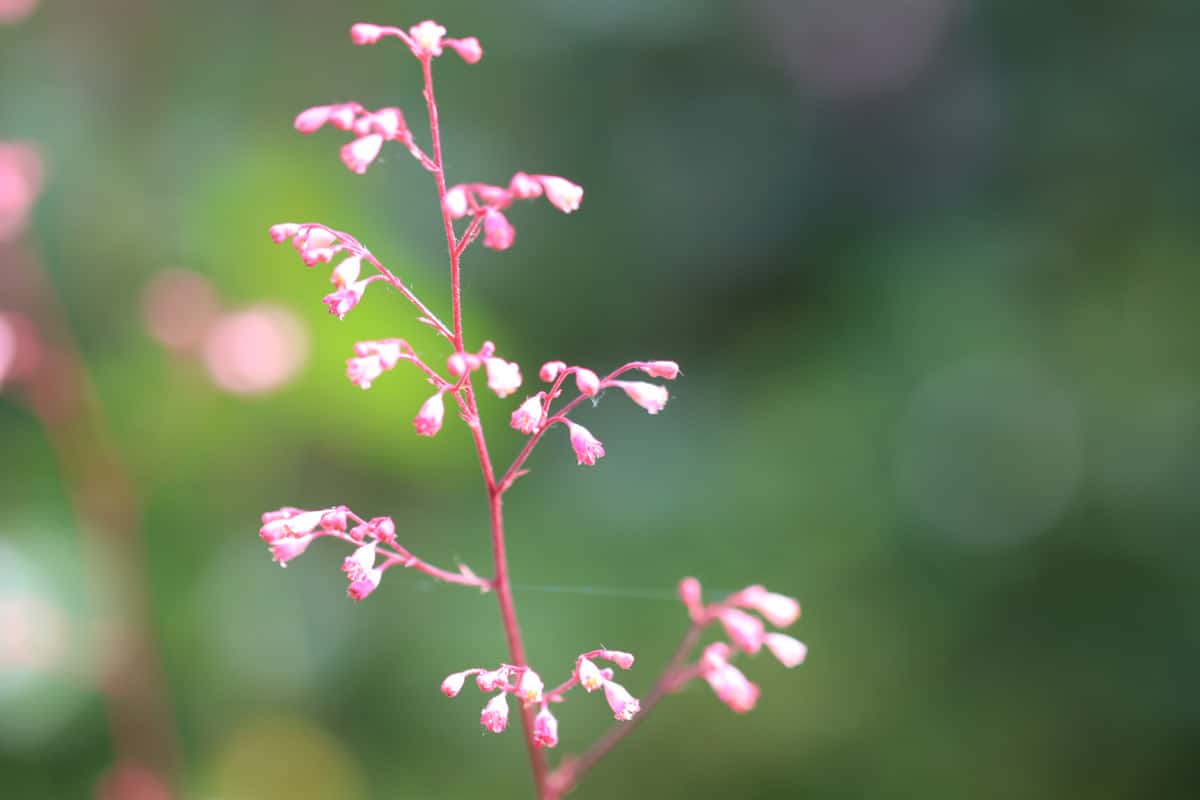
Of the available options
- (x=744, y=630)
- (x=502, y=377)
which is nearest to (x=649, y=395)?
(x=502, y=377)

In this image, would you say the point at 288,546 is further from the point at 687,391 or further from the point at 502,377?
the point at 687,391

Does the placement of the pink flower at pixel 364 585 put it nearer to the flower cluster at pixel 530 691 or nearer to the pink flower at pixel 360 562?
the pink flower at pixel 360 562

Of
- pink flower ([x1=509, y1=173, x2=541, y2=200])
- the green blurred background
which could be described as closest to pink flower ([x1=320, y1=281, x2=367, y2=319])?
pink flower ([x1=509, y1=173, x2=541, y2=200])

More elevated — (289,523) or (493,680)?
(289,523)

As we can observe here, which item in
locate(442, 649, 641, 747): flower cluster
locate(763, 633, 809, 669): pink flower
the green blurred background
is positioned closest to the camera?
locate(442, 649, 641, 747): flower cluster

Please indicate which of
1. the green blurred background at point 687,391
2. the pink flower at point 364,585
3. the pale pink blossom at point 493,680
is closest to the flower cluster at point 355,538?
the pink flower at point 364,585

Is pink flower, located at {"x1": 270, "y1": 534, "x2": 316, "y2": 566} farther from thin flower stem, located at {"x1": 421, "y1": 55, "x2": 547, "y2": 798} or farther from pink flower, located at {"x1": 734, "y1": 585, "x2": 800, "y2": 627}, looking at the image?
pink flower, located at {"x1": 734, "y1": 585, "x2": 800, "y2": 627}

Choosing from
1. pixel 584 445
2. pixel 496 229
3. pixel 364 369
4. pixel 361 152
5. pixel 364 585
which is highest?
pixel 361 152
